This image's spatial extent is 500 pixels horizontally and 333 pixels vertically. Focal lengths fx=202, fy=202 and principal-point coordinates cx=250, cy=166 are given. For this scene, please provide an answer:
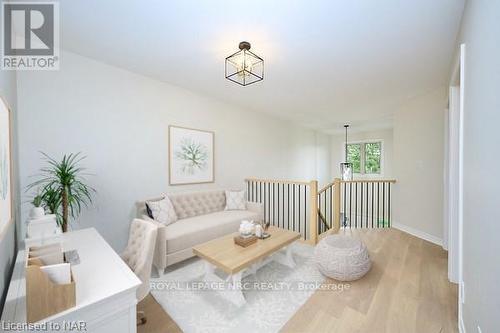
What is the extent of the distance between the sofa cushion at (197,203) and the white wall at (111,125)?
255mm

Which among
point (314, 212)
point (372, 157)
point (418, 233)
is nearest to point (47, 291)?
point (314, 212)

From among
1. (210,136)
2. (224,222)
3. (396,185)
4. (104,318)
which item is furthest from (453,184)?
(210,136)

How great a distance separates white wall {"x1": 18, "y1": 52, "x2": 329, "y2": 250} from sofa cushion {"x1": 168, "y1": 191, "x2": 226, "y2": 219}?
0.26m

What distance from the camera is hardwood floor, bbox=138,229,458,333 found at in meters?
1.66

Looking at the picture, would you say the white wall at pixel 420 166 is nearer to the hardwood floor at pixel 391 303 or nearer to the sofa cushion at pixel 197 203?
the hardwood floor at pixel 391 303

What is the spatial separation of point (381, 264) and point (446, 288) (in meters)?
0.61

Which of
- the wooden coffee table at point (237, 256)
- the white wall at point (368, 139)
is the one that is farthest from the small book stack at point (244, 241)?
the white wall at point (368, 139)

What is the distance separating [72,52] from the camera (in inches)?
94.7

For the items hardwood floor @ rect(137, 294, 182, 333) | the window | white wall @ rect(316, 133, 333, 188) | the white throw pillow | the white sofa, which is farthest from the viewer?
white wall @ rect(316, 133, 333, 188)

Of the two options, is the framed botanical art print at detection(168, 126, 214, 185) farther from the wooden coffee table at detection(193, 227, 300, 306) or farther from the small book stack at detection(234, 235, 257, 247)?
the small book stack at detection(234, 235, 257, 247)

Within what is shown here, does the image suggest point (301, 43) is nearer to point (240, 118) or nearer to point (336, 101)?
point (336, 101)

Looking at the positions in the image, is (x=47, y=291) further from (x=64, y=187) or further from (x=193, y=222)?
(x=193, y=222)

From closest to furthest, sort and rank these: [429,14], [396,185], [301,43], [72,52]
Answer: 1. [429,14]
2. [301,43]
3. [72,52]
4. [396,185]

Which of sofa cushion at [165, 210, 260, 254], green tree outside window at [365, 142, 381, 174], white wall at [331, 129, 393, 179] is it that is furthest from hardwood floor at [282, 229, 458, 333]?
green tree outside window at [365, 142, 381, 174]
